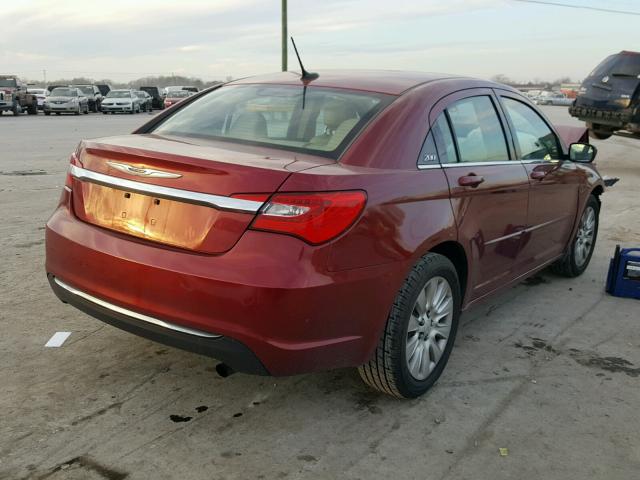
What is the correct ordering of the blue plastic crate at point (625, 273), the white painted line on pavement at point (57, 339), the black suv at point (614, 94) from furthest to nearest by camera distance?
1. the black suv at point (614, 94)
2. the blue plastic crate at point (625, 273)
3. the white painted line on pavement at point (57, 339)

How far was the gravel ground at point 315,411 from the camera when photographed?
8.70 feet

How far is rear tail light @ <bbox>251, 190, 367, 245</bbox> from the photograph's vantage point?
2.51m

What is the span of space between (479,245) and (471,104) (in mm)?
862

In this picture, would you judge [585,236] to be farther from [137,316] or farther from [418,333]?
[137,316]

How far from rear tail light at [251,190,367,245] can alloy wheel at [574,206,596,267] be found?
3534 mm

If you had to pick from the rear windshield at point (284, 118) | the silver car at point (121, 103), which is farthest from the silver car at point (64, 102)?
the rear windshield at point (284, 118)

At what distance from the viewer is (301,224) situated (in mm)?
2510

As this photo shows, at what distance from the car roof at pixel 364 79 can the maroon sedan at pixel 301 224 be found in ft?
0.06

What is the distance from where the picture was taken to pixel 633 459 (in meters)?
2.79

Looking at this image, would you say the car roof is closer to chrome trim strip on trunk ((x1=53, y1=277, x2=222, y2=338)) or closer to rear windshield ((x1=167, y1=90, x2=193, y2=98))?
chrome trim strip on trunk ((x1=53, y1=277, x2=222, y2=338))

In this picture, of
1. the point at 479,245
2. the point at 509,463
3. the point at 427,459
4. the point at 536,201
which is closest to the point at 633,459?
the point at 509,463

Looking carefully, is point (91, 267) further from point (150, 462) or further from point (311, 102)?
point (311, 102)

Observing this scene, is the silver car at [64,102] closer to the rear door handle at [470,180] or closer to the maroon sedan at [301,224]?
the maroon sedan at [301,224]

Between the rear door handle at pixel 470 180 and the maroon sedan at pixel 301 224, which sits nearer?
the maroon sedan at pixel 301 224
